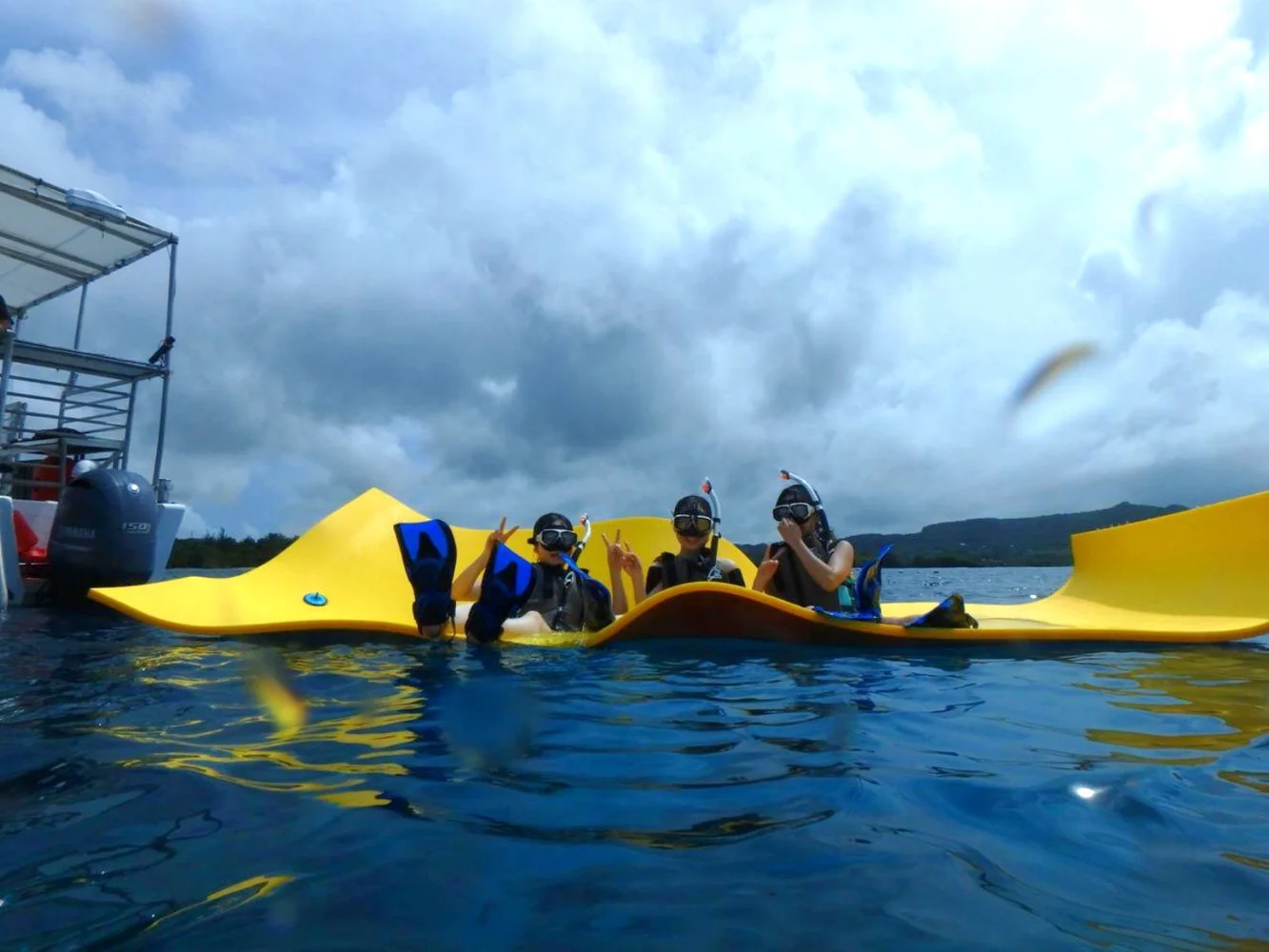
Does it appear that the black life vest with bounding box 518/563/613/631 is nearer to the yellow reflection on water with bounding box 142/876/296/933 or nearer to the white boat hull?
the yellow reflection on water with bounding box 142/876/296/933

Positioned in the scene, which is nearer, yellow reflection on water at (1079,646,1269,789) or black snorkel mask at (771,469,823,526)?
yellow reflection on water at (1079,646,1269,789)

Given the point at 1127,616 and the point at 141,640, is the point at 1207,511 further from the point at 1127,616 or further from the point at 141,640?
the point at 141,640

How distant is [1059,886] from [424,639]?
→ 4524mm

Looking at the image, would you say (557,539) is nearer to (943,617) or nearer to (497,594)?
(497,594)

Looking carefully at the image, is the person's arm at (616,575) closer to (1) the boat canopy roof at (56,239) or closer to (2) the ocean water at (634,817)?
(2) the ocean water at (634,817)

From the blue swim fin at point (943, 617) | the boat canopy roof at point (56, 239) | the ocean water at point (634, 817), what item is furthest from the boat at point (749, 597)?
the boat canopy roof at point (56, 239)

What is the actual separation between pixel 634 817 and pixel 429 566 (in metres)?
3.44

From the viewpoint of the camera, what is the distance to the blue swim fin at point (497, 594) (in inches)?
203

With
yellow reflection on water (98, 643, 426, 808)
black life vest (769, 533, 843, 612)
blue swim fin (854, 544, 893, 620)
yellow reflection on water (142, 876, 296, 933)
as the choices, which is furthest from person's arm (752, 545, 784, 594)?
yellow reflection on water (142, 876, 296, 933)

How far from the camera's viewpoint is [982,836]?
1.80 m

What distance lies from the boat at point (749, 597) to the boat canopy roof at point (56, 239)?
4.58m

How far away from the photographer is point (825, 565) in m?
5.29

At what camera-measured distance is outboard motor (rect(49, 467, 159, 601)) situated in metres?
6.99

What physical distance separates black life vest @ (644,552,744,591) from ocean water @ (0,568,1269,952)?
190 centimetres
